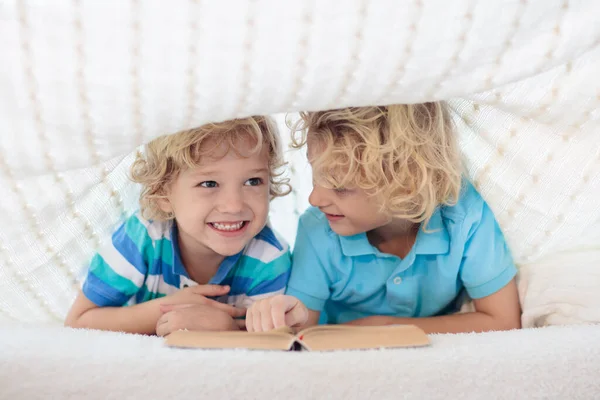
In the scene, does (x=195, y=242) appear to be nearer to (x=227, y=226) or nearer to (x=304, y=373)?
(x=227, y=226)

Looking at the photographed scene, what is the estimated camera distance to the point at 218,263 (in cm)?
110

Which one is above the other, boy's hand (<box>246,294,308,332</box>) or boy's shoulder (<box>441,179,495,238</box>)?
boy's shoulder (<box>441,179,495,238</box>)

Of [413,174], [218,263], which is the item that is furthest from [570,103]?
[218,263]

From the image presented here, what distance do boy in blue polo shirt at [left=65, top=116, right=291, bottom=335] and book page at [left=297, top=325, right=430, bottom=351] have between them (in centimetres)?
25

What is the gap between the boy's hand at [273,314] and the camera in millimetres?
823

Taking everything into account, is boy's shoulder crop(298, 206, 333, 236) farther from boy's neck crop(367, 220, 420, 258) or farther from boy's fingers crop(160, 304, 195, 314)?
boy's fingers crop(160, 304, 195, 314)

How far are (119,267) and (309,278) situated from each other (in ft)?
1.00

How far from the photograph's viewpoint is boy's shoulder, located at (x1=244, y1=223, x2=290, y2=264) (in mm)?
1060

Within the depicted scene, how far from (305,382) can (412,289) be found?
47 centimetres

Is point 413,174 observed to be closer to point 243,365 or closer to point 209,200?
point 209,200

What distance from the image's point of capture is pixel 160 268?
1062 mm

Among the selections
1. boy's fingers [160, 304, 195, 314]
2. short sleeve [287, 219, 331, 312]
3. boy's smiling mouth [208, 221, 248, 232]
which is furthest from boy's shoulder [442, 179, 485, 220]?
boy's fingers [160, 304, 195, 314]

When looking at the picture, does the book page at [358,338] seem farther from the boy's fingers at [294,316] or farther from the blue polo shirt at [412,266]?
the blue polo shirt at [412,266]

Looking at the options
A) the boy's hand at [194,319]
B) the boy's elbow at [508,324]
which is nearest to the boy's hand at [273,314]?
the boy's hand at [194,319]
